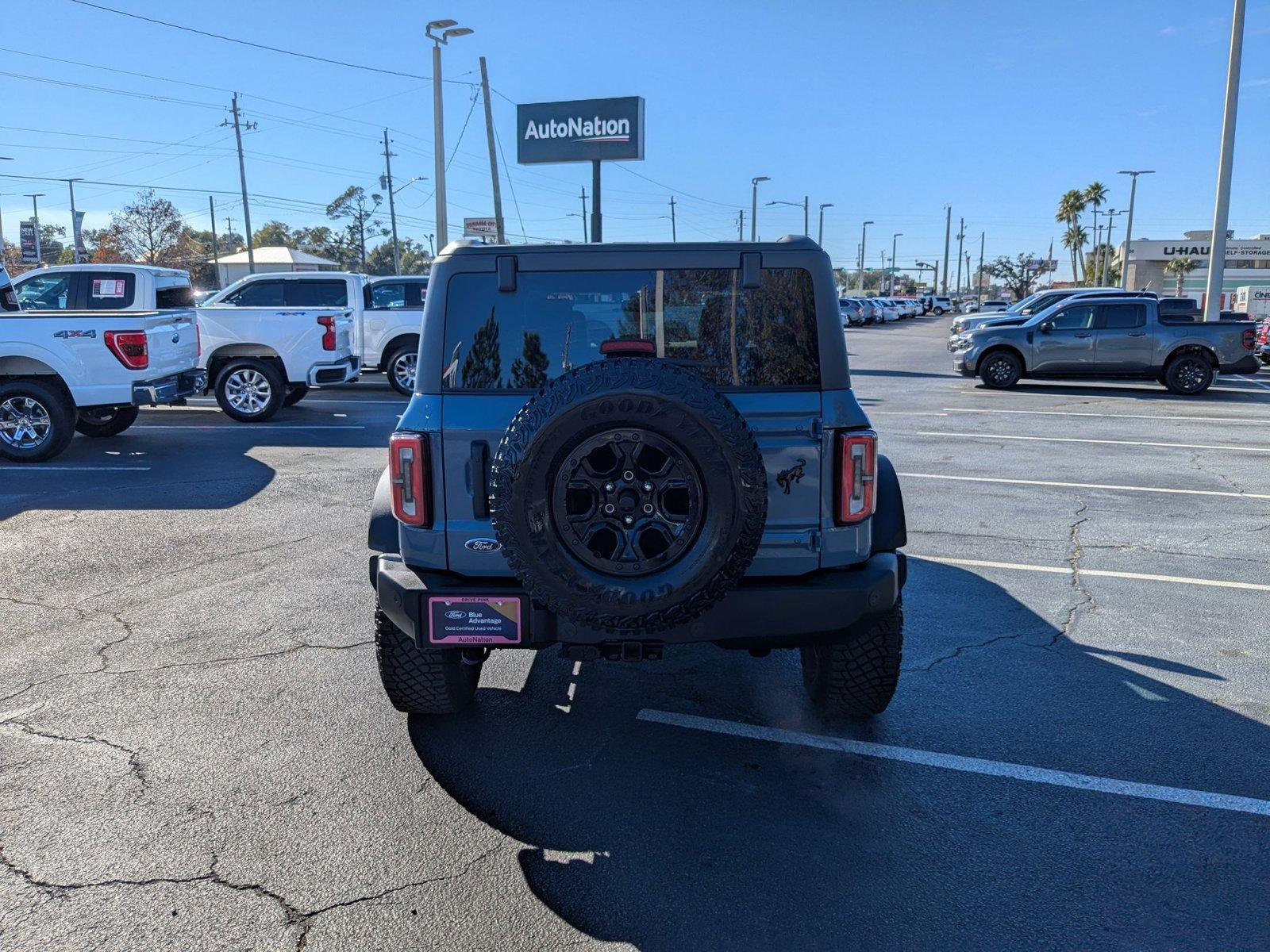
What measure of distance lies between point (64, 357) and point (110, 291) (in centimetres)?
91

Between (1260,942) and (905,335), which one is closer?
(1260,942)

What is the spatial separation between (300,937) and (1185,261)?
305 feet

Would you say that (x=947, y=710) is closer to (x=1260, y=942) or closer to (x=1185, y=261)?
(x=1260, y=942)

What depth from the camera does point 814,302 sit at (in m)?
3.83

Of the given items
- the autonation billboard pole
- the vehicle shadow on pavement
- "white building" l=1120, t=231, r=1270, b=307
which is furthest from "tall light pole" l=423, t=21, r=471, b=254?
"white building" l=1120, t=231, r=1270, b=307

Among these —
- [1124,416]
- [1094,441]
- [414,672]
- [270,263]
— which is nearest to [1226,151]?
[1124,416]

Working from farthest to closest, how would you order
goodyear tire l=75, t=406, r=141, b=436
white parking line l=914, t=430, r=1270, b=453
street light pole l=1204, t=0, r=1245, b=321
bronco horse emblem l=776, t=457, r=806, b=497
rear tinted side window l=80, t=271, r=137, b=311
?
street light pole l=1204, t=0, r=1245, b=321 → goodyear tire l=75, t=406, r=141, b=436 → white parking line l=914, t=430, r=1270, b=453 → rear tinted side window l=80, t=271, r=137, b=311 → bronco horse emblem l=776, t=457, r=806, b=497

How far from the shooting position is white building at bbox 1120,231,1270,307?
80000mm

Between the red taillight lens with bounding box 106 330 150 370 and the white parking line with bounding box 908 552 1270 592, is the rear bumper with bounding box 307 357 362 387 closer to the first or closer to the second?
the red taillight lens with bounding box 106 330 150 370

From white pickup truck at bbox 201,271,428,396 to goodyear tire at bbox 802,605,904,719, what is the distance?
1278 centimetres

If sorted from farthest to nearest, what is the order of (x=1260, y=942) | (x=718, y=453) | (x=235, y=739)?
(x=235, y=739) < (x=718, y=453) < (x=1260, y=942)

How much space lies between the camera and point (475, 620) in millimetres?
3564

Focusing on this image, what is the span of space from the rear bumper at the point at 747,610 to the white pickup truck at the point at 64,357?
8410 mm

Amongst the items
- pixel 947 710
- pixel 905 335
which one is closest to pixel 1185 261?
pixel 905 335
